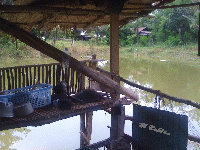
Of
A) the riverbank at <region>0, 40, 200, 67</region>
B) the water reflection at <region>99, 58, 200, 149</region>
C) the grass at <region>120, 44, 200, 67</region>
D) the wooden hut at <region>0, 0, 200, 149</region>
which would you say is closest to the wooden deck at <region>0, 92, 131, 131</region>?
the wooden hut at <region>0, 0, 200, 149</region>

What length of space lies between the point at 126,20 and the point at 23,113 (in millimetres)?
Result: 2695

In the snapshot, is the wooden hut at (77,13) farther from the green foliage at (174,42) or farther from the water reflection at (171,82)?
the green foliage at (174,42)

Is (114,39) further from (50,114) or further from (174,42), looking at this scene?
(174,42)

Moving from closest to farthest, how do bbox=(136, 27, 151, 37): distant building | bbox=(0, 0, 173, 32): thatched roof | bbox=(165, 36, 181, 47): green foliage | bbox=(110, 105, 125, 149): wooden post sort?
bbox=(0, 0, 173, 32): thatched roof < bbox=(110, 105, 125, 149): wooden post < bbox=(165, 36, 181, 47): green foliage < bbox=(136, 27, 151, 37): distant building

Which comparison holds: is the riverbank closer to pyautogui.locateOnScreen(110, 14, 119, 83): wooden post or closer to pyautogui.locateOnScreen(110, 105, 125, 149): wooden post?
pyautogui.locateOnScreen(110, 14, 119, 83): wooden post

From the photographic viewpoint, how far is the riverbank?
16672 millimetres

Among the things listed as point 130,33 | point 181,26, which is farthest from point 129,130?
point 130,33

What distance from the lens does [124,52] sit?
2373 cm

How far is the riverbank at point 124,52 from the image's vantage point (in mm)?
16672

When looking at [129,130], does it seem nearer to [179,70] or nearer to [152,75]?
[152,75]

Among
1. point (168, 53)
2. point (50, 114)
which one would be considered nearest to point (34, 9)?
point (50, 114)

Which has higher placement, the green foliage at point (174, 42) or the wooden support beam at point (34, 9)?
the green foliage at point (174, 42)

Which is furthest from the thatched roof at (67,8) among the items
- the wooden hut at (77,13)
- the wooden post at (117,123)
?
the wooden post at (117,123)

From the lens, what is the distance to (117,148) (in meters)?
2.87
